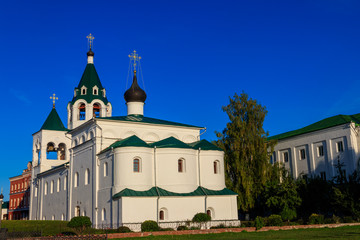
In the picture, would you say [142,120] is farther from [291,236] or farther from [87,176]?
[291,236]

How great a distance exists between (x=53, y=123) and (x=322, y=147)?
27221mm

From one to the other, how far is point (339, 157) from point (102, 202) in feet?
60.2

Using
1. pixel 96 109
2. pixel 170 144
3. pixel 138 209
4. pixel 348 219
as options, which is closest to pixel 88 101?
pixel 96 109

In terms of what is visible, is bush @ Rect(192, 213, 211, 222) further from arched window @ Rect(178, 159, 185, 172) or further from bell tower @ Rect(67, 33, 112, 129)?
bell tower @ Rect(67, 33, 112, 129)

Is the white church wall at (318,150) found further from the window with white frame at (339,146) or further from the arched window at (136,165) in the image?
the arched window at (136,165)

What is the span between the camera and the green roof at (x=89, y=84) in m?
38.4

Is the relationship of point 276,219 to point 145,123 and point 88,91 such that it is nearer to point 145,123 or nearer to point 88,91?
point 145,123

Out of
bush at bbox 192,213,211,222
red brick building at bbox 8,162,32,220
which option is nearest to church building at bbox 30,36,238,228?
bush at bbox 192,213,211,222

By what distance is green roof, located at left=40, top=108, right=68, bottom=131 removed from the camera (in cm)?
4209

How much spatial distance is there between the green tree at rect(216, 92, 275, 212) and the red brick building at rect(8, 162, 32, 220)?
94.8ft

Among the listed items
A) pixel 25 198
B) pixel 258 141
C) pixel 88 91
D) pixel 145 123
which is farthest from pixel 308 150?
pixel 25 198

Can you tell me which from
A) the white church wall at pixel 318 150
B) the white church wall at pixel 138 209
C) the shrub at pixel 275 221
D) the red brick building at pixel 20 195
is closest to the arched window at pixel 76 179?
the white church wall at pixel 138 209

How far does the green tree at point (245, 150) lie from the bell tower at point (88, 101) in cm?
1233

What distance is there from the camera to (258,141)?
31.7 m
